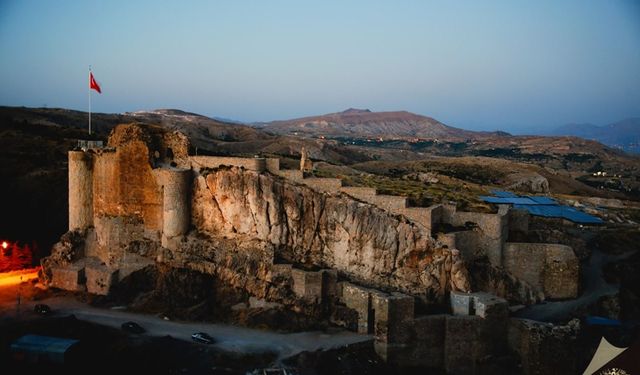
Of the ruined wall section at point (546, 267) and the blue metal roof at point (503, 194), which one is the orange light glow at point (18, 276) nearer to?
the ruined wall section at point (546, 267)

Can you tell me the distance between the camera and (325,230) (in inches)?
1439

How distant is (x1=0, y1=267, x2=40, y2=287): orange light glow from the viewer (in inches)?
1585

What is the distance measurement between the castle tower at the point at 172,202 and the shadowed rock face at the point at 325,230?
104cm

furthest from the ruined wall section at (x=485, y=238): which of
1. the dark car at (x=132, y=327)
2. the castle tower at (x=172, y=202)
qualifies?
the dark car at (x=132, y=327)

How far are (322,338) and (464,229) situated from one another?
1126cm

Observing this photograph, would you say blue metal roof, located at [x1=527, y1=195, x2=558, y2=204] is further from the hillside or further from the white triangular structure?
the white triangular structure

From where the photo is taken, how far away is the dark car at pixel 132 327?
3216cm

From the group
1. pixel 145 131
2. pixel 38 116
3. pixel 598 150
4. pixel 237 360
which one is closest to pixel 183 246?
pixel 145 131

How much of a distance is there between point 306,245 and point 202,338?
363 inches

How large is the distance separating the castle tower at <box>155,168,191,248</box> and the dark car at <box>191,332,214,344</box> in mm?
8822

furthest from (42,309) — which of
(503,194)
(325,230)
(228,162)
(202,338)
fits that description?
(503,194)

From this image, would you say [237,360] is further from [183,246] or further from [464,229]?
[464,229]

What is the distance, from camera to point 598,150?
142 m

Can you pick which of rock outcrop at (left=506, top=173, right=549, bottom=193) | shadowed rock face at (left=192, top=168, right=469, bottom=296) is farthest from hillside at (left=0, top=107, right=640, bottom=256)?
shadowed rock face at (left=192, top=168, right=469, bottom=296)
